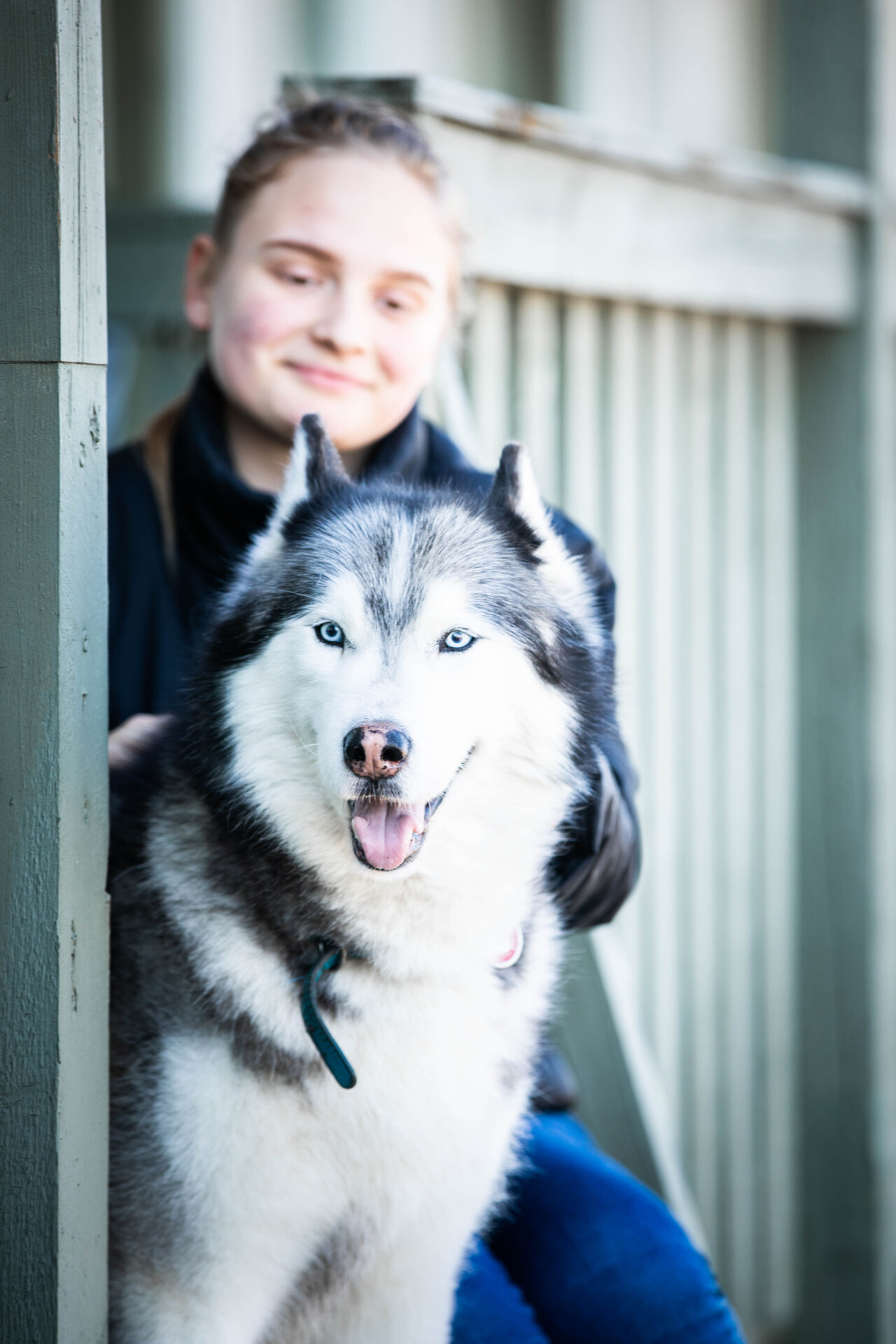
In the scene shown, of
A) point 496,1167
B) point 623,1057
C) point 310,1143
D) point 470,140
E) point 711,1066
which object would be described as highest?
point 470,140

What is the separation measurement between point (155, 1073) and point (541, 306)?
7.49 ft

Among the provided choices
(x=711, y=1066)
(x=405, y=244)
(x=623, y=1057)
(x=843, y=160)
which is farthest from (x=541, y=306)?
(x=711, y=1066)

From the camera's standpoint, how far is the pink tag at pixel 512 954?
1.76 meters

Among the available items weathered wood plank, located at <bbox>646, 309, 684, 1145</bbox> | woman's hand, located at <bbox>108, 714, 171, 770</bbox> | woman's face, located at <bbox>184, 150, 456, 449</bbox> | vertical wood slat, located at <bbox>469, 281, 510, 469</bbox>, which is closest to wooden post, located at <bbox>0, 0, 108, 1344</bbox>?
woman's hand, located at <bbox>108, 714, 171, 770</bbox>

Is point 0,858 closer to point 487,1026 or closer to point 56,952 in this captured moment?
point 56,952

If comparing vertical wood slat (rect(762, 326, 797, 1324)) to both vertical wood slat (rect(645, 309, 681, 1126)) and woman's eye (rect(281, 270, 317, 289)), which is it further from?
woman's eye (rect(281, 270, 317, 289))

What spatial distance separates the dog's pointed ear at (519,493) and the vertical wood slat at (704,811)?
209 cm

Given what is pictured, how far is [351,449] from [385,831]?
3.83 ft

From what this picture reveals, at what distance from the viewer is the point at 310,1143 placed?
1604mm

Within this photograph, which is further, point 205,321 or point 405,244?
point 205,321

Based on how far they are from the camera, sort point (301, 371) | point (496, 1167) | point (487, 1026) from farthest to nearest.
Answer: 1. point (301, 371)
2. point (496, 1167)
3. point (487, 1026)

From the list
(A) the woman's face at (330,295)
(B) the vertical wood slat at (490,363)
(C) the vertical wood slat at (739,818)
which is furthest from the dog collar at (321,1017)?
(C) the vertical wood slat at (739,818)

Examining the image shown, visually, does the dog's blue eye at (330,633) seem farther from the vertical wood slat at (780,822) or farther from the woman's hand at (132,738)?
the vertical wood slat at (780,822)

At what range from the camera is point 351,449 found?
8.01 feet
